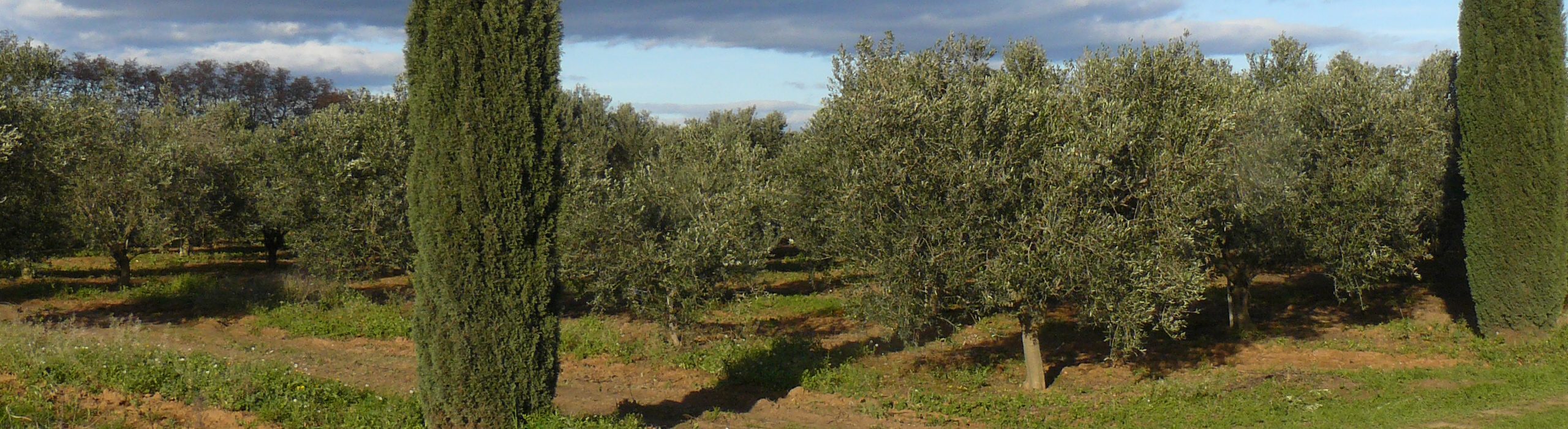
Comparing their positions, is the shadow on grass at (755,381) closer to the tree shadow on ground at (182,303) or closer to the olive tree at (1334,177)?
the olive tree at (1334,177)

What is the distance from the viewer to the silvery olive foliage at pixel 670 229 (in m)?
15.4

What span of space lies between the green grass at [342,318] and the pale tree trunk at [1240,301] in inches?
610

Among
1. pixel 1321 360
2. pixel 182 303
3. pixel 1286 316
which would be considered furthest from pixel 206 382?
pixel 1286 316

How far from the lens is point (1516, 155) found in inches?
612

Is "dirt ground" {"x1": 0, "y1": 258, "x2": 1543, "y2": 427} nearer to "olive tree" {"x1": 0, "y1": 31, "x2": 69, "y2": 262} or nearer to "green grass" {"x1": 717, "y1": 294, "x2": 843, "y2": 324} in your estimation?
"green grass" {"x1": 717, "y1": 294, "x2": 843, "y2": 324}

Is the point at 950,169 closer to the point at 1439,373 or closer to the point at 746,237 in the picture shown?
the point at 746,237

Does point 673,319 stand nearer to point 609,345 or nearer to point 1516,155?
point 609,345

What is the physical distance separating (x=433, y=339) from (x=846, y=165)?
5.15 meters

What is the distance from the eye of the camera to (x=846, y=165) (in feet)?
36.9

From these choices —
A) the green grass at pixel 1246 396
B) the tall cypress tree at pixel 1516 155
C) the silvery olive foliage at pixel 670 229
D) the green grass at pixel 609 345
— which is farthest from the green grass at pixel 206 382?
the tall cypress tree at pixel 1516 155

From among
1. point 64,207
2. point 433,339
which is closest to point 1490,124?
point 433,339

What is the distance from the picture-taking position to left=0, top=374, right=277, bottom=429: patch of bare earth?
852 cm

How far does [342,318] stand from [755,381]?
9981mm

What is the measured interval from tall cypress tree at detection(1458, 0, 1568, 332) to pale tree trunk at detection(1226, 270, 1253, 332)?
3.64m
